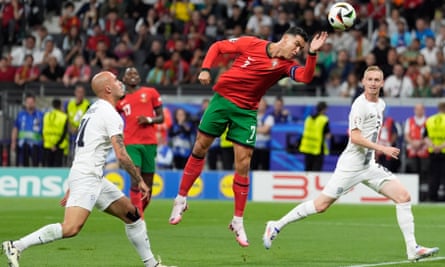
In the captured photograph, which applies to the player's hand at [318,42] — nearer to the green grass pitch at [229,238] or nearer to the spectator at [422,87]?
the green grass pitch at [229,238]

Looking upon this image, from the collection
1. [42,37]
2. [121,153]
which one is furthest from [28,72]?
[121,153]

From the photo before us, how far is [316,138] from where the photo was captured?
89.9 ft

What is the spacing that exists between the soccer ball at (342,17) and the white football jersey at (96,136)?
4.01m

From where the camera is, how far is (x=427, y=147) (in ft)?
88.7

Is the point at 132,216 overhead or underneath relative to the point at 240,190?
overhead

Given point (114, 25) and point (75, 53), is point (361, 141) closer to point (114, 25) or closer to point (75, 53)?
point (75, 53)

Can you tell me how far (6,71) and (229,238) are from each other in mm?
17280

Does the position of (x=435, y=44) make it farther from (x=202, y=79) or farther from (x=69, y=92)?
(x=202, y=79)

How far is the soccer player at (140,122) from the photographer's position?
18.4 metres

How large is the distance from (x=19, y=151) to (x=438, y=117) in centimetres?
1059

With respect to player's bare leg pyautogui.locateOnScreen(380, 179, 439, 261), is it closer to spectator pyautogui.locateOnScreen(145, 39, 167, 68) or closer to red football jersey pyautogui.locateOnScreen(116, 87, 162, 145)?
red football jersey pyautogui.locateOnScreen(116, 87, 162, 145)

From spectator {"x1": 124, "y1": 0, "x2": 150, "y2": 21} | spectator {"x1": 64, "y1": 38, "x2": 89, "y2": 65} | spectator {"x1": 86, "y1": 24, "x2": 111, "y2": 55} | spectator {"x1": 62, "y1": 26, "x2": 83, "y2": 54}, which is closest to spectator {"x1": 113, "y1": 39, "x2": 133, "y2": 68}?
spectator {"x1": 86, "y1": 24, "x2": 111, "y2": 55}

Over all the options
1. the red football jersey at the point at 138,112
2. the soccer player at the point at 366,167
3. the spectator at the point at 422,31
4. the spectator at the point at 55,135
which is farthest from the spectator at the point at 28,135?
the soccer player at the point at 366,167

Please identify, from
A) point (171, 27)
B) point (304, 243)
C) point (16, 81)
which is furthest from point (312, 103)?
point (304, 243)
